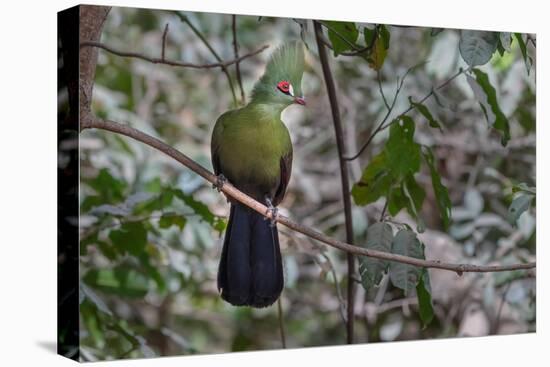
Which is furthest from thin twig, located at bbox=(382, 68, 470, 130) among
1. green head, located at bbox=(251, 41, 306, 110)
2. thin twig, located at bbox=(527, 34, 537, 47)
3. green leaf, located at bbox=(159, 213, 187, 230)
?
green leaf, located at bbox=(159, 213, 187, 230)

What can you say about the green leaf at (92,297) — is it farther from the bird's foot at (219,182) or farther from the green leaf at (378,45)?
the green leaf at (378,45)

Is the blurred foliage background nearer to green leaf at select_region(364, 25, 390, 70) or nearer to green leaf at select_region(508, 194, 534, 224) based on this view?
green leaf at select_region(364, 25, 390, 70)

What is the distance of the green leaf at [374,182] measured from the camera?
176 inches

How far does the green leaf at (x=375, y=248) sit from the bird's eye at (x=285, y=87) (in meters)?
0.71

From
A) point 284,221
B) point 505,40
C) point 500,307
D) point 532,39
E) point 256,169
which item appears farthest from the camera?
point 500,307

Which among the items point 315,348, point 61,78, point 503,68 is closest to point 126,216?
point 61,78

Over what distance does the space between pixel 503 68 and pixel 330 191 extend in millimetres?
1108

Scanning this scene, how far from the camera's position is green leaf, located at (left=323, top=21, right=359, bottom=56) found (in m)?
4.18

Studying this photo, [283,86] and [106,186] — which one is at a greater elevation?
[283,86]

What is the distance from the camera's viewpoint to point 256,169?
4.11m

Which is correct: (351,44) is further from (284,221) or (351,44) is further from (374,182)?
(284,221)

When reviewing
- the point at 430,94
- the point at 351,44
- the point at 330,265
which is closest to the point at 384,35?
the point at 351,44

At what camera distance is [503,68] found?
16.4 feet

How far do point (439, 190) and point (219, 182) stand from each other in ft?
3.44
